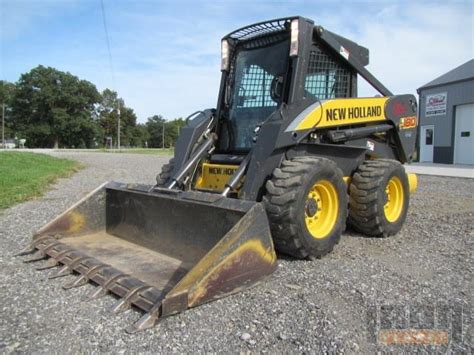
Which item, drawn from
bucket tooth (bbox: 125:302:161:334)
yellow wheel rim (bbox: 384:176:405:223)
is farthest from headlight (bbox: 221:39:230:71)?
bucket tooth (bbox: 125:302:161:334)

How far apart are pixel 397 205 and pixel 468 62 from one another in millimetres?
21501

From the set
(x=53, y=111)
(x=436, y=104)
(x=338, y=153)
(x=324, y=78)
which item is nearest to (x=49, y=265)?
(x=338, y=153)

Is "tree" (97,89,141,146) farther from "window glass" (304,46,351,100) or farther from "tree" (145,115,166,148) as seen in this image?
"window glass" (304,46,351,100)

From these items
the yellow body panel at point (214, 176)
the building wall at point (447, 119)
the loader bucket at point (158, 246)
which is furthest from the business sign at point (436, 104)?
the loader bucket at point (158, 246)

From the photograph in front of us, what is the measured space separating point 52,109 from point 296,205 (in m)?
71.8

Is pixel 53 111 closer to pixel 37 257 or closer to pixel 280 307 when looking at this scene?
pixel 37 257

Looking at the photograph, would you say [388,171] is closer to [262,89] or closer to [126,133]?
[262,89]

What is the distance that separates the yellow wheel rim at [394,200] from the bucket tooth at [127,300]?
375 centimetres

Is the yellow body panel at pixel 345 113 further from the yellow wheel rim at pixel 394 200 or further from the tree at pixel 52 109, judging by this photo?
the tree at pixel 52 109

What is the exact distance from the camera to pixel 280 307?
10.9ft

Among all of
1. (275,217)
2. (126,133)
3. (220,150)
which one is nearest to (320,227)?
(275,217)

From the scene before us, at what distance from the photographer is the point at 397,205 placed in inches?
236

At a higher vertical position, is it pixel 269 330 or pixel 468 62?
pixel 468 62

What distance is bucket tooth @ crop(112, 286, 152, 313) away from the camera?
319cm
